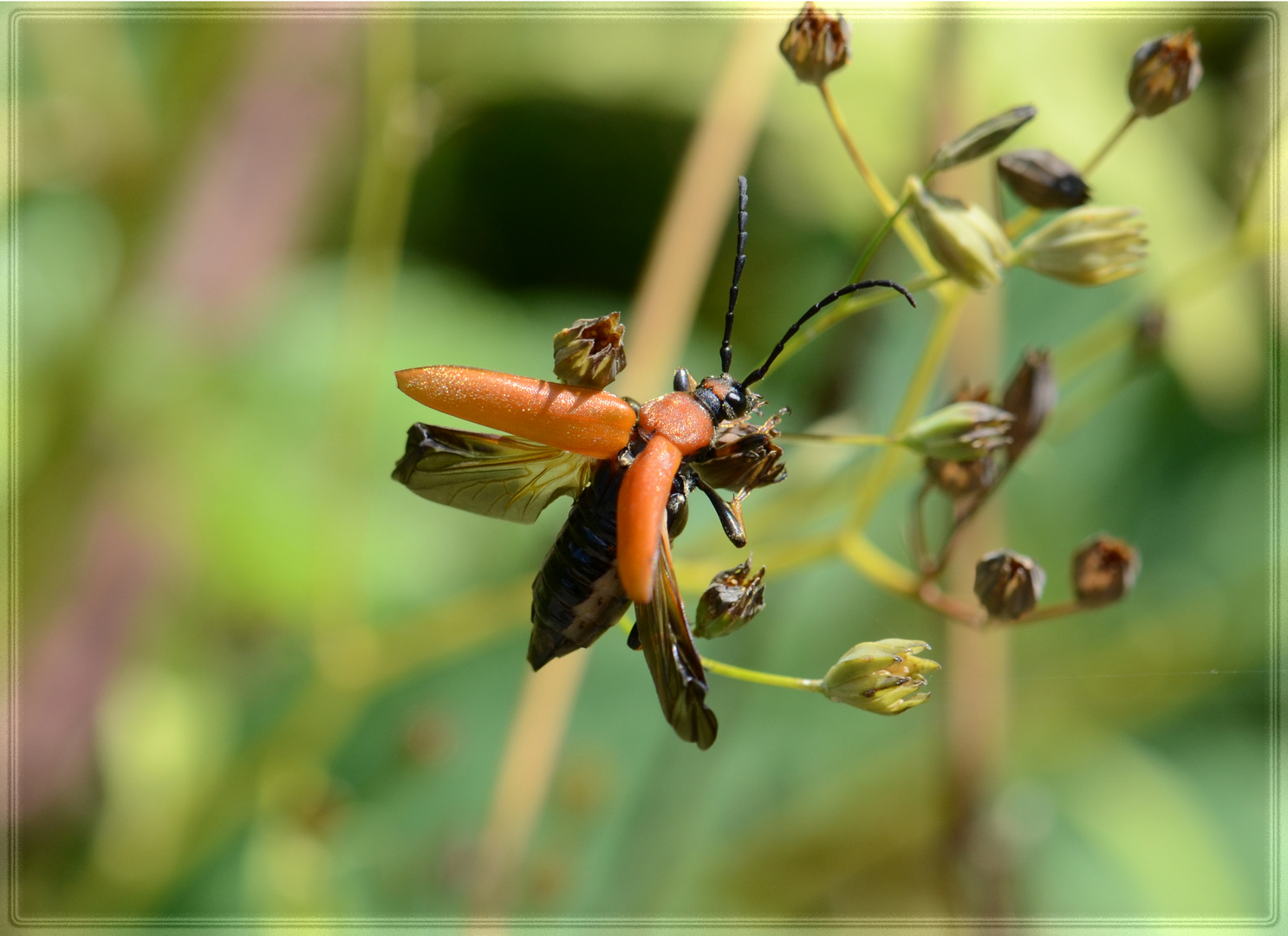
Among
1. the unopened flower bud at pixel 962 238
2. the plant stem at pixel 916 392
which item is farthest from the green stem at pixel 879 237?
the plant stem at pixel 916 392

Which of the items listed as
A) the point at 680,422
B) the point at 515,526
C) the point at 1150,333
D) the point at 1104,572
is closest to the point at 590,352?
the point at 680,422

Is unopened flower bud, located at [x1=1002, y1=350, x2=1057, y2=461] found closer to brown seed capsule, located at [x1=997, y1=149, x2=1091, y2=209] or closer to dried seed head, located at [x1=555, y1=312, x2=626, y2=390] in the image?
brown seed capsule, located at [x1=997, y1=149, x2=1091, y2=209]

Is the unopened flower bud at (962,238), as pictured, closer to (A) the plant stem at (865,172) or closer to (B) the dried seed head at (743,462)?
(A) the plant stem at (865,172)

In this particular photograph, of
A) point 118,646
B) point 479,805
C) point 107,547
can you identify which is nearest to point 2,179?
point 107,547

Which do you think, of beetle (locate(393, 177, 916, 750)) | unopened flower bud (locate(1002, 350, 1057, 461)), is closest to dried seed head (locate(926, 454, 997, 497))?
unopened flower bud (locate(1002, 350, 1057, 461))

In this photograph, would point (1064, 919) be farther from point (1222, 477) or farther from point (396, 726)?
point (396, 726)

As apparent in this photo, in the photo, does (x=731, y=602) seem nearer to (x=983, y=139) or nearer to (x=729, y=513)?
(x=729, y=513)
